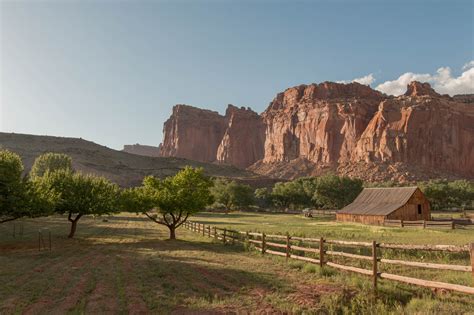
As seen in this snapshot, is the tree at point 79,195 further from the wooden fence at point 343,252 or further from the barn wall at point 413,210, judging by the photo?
the barn wall at point 413,210

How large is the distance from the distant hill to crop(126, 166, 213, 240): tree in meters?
79.8

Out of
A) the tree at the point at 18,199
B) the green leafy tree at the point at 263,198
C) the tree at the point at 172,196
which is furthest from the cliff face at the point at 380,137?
the tree at the point at 18,199

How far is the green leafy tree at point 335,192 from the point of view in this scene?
88.1m

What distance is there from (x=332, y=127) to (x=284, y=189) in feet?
271

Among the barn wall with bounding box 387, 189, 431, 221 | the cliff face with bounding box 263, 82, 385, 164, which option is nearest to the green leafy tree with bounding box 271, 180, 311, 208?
the barn wall with bounding box 387, 189, 431, 221

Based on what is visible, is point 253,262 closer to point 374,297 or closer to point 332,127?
point 374,297

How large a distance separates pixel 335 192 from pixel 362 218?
37.9 meters

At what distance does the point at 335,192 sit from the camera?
289 feet

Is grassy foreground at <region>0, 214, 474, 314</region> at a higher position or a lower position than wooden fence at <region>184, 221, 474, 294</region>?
lower

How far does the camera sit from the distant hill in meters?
114

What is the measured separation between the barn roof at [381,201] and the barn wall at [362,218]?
1.49ft

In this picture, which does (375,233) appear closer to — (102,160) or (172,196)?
(172,196)

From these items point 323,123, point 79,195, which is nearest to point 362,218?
point 79,195

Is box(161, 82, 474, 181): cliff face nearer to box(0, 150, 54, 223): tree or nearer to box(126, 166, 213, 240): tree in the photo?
box(126, 166, 213, 240): tree
